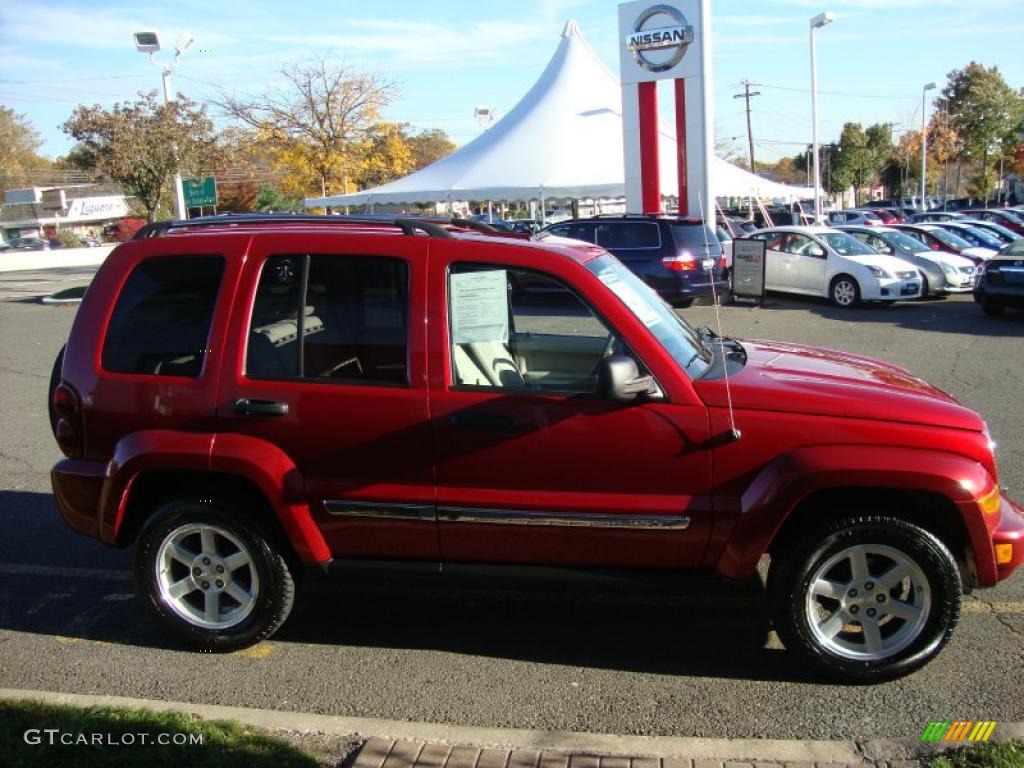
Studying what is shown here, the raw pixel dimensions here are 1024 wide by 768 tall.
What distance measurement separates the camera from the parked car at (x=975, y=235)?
71.3 ft

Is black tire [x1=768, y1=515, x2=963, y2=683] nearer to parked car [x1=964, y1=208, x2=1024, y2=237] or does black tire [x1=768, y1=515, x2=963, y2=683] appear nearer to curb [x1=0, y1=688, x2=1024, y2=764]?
curb [x1=0, y1=688, x2=1024, y2=764]

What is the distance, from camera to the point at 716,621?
14.4 feet

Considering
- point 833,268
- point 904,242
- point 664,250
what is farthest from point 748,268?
point 904,242

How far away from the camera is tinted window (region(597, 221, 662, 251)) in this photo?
16969mm

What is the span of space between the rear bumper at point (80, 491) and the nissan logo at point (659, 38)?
19975mm

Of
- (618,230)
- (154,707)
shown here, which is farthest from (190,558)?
(618,230)

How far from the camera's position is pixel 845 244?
59.3 ft

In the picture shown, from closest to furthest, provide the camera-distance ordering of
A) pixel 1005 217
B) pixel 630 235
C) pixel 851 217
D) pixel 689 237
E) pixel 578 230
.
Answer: pixel 689 237, pixel 630 235, pixel 578 230, pixel 1005 217, pixel 851 217

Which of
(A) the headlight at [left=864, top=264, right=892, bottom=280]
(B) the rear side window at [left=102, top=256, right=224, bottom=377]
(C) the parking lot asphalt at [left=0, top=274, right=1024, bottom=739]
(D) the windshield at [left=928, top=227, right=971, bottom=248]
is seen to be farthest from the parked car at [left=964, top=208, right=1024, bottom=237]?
(B) the rear side window at [left=102, top=256, right=224, bottom=377]

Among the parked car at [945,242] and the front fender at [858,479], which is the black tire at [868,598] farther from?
the parked car at [945,242]

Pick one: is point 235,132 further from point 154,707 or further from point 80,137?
point 154,707

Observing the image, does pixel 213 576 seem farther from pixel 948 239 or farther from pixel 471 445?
pixel 948 239

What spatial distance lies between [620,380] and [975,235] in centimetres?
2187

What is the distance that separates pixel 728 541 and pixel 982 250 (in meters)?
19.8
